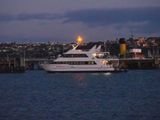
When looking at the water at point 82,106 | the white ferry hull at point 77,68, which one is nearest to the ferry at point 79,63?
the white ferry hull at point 77,68

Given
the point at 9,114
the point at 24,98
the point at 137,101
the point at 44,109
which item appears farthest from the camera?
the point at 24,98

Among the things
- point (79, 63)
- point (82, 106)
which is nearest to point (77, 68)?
point (79, 63)

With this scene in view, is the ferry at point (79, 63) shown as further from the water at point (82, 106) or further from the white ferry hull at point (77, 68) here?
the water at point (82, 106)

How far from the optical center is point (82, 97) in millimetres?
61500

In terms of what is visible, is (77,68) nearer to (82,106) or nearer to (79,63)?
(79,63)

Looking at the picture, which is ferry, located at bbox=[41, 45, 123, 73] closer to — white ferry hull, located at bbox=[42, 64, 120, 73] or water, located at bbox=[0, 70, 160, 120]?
white ferry hull, located at bbox=[42, 64, 120, 73]

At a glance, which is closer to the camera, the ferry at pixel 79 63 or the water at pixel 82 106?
the water at pixel 82 106

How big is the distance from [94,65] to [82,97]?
64.6m

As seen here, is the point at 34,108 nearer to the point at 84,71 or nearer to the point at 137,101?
the point at 137,101

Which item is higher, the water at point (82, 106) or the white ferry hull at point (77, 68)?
the white ferry hull at point (77, 68)

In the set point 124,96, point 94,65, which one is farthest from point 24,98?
point 94,65

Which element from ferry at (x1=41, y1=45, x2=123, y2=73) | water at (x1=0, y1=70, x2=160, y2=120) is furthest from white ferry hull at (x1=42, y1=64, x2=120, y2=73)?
water at (x1=0, y1=70, x2=160, y2=120)

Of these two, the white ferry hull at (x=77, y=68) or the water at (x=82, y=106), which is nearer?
the water at (x=82, y=106)

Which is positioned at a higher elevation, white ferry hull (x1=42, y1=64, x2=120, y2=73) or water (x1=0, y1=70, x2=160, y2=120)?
white ferry hull (x1=42, y1=64, x2=120, y2=73)
